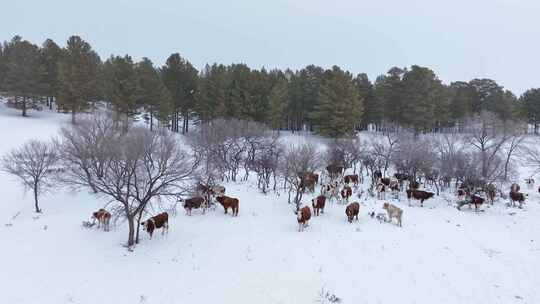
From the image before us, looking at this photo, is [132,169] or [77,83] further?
[77,83]

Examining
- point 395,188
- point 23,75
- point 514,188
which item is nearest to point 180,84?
point 23,75

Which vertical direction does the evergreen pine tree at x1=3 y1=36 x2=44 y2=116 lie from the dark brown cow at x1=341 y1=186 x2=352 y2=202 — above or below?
above

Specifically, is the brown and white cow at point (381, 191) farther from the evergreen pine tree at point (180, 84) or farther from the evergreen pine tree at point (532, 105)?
the evergreen pine tree at point (532, 105)

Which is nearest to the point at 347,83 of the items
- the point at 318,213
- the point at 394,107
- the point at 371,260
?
the point at 394,107

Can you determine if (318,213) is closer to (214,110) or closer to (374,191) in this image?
(374,191)

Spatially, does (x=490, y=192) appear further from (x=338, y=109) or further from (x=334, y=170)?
(x=338, y=109)

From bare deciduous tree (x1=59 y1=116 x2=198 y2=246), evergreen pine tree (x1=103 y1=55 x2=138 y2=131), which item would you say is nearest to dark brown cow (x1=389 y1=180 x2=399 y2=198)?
bare deciduous tree (x1=59 y1=116 x2=198 y2=246)

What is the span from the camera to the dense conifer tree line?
37.9m

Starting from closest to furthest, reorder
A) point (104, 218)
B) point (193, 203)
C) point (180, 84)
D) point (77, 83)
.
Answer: point (104, 218)
point (193, 203)
point (77, 83)
point (180, 84)

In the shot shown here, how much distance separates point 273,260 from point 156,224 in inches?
232

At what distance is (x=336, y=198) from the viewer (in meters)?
20.6

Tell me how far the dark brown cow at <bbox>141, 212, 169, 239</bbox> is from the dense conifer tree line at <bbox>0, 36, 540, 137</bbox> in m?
23.0

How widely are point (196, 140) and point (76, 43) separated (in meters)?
25.9

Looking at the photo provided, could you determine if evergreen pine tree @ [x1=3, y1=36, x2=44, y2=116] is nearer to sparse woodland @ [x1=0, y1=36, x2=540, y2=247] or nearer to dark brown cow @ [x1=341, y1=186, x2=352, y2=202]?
sparse woodland @ [x1=0, y1=36, x2=540, y2=247]
